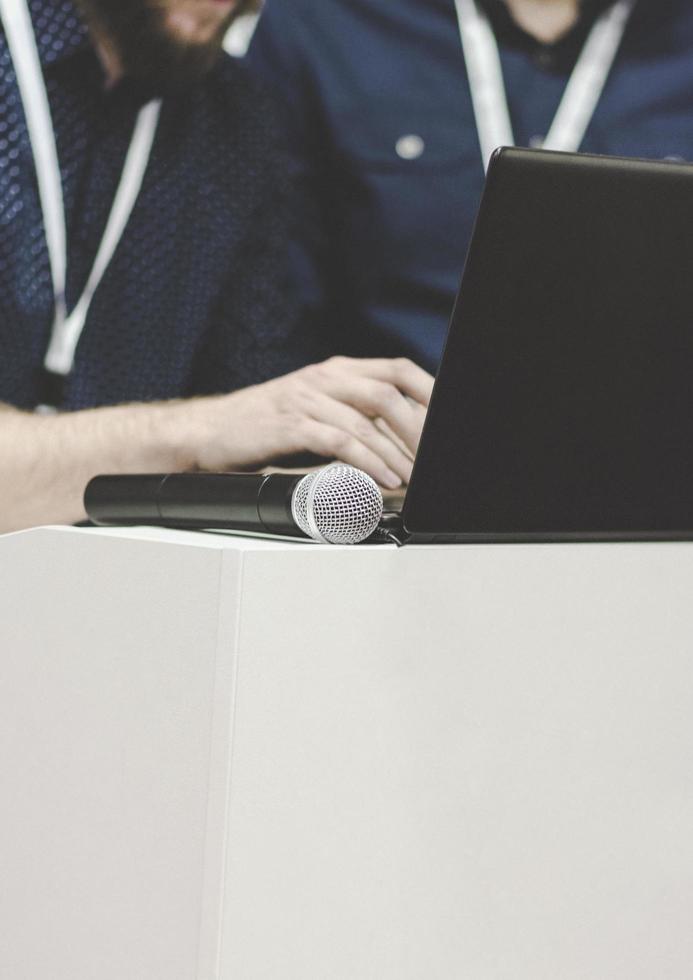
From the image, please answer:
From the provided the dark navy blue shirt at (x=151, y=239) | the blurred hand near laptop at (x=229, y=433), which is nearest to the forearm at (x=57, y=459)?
the blurred hand near laptop at (x=229, y=433)

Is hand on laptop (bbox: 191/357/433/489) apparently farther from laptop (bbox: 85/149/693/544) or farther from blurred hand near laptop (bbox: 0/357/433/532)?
laptop (bbox: 85/149/693/544)

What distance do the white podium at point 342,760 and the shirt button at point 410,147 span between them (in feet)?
4.21

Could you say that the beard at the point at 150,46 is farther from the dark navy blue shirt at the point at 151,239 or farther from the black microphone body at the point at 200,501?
the black microphone body at the point at 200,501

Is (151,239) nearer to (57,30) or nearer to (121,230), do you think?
(121,230)

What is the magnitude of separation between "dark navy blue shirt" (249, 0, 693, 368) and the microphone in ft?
3.59

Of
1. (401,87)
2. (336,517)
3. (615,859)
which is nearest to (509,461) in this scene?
(336,517)

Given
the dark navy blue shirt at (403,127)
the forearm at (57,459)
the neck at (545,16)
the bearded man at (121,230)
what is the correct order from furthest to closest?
1. the neck at (545,16)
2. the dark navy blue shirt at (403,127)
3. the bearded man at (121,230)
4. the forearm at (57,459)

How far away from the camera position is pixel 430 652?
1.86 ft

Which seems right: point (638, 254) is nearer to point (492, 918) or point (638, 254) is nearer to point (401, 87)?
point (492, 918)

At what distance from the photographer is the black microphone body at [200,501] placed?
0.59 metres

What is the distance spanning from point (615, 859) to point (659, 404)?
23 cm

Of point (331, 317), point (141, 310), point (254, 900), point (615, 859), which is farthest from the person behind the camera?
point (331, 317)

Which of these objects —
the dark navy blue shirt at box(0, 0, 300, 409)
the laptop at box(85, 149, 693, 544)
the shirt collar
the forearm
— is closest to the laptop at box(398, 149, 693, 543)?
the laptop at box(85, 149, 693, 544)

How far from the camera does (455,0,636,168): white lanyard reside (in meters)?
1.85
